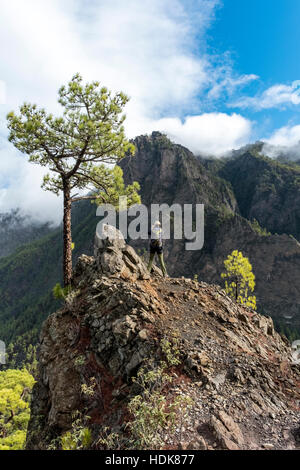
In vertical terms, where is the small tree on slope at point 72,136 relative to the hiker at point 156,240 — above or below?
above

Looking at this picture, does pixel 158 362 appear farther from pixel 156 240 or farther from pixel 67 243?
pixel 67 243

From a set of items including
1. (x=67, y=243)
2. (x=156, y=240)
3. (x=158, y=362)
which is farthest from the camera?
(x=156, y=240)

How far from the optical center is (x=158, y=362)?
791 centimetres

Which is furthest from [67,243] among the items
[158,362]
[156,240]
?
[158,362]

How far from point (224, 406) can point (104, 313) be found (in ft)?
17.0

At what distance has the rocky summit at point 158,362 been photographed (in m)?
6.34

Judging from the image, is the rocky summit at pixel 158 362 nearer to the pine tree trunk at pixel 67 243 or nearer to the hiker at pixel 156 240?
the pine tree trunk at pixel 67 243

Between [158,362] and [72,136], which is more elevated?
[72,136]

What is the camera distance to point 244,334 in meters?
11.9

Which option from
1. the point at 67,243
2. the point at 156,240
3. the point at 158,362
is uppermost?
the point at 156,240

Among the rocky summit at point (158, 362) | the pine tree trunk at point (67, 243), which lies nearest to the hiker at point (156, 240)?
the rocky summit at point (158, 362)

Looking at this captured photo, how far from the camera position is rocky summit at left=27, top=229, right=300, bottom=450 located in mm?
6344
